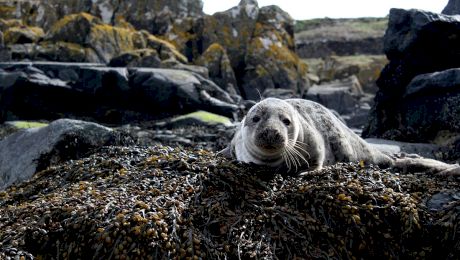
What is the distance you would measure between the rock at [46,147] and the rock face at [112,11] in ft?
98.3

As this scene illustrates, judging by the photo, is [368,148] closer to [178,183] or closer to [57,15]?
[178,183]

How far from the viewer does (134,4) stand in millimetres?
40688

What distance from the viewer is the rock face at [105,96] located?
20.6 meters

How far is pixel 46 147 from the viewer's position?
9.01m

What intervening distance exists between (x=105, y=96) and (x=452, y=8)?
13196mm

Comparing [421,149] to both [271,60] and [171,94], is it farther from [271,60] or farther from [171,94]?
[271,60]

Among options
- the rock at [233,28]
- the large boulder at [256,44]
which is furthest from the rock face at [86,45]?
the rock at [233,28]

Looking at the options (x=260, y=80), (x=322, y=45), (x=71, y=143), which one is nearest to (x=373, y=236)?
(x=71, y=143)

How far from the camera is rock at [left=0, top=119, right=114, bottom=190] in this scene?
8836 mm

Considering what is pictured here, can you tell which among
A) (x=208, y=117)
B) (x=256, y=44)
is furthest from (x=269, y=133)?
(x=256, y=44)

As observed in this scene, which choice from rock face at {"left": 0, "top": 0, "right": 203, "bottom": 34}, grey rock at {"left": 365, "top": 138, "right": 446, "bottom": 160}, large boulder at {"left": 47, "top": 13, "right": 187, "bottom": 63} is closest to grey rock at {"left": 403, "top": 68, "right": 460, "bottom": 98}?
grey rock at {"left": 365, "top": 138, "right": 446, "bottom": 160}

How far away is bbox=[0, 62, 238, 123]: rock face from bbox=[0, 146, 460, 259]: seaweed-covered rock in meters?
14.5

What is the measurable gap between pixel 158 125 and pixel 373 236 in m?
14.5

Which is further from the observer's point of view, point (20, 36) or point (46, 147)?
point (20, 36)
